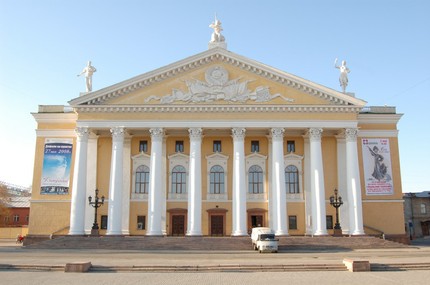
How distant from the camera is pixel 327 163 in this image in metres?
43.5

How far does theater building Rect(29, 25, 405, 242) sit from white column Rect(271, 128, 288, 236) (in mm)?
91

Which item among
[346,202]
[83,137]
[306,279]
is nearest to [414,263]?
[306,279]

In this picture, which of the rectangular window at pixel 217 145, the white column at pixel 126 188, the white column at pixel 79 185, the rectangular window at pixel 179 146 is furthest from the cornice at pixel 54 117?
the rectangular window at pixel 217 145

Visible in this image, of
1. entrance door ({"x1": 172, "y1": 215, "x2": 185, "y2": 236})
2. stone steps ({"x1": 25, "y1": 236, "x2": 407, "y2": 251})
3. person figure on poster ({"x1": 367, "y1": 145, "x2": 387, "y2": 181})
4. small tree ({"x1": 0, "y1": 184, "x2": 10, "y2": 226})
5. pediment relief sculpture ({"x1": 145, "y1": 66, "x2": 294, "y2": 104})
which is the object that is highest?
pediment relief sculpture ({"x1": 145, "y1": 66, "x2": 294, "y2": 104})

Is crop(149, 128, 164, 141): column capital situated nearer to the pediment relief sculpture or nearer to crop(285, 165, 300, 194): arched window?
the pediment relief sculpture

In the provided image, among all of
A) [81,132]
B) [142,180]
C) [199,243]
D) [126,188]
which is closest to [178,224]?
[142,180]

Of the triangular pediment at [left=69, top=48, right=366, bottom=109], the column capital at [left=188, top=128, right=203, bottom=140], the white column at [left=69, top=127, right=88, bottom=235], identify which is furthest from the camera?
the triangular pediment at [left=69, top=48, right=366, bottom=109]

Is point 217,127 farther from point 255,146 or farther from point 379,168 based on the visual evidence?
point 379,168

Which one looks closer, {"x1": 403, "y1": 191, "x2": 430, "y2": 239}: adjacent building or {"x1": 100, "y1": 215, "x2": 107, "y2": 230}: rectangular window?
{"x1": 100, "y1": 215, "x2": 107, "y2": 230}: rectangular window

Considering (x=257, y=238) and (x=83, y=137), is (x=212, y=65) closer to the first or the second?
(x=83, y=137)

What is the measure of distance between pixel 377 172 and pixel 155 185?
20.1m

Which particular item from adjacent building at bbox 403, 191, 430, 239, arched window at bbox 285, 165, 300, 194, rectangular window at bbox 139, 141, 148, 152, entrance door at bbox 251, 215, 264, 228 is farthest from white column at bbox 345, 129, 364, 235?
adjacent building at bbox 403, 191, 430, 239

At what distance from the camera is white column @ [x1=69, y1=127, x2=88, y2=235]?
38844mm

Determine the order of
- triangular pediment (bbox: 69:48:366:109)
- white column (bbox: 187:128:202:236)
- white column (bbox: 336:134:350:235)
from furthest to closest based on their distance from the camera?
white column (bbox: 336:134:350:235), triangular pediment (bbox: 69:48:366:109), white column (bbox: 187:128:202:236)
